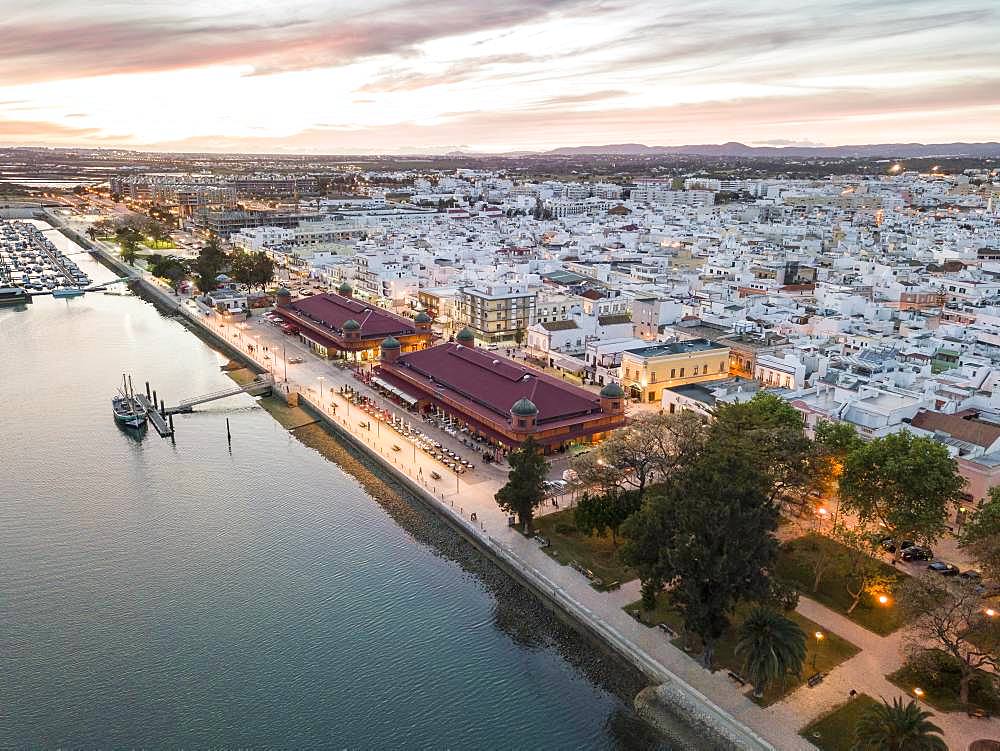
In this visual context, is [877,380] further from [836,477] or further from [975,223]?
[975,223]

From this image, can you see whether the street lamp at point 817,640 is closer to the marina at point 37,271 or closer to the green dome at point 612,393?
the green dome at point 612,393

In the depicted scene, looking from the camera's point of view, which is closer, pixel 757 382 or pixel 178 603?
pixel 178 603

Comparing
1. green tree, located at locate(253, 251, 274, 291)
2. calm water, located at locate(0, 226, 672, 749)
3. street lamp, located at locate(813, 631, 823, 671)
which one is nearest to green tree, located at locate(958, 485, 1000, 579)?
street lamp, located at locate(813, 631, 823, 671)

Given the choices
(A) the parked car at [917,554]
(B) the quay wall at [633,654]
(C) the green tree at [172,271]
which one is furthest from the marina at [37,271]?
(A) the parked car at [917,554]

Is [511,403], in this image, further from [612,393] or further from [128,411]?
[128,411]

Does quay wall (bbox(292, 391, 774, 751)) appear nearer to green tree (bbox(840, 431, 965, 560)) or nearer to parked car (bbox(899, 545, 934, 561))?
green tree (bbox(840, 431, 965, 560))

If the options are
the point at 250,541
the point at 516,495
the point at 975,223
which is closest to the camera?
the point at 516,495

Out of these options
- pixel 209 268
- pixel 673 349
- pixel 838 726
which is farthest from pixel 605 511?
pixel 209 268

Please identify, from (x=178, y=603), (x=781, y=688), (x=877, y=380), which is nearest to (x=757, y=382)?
(x=877, y=380)
